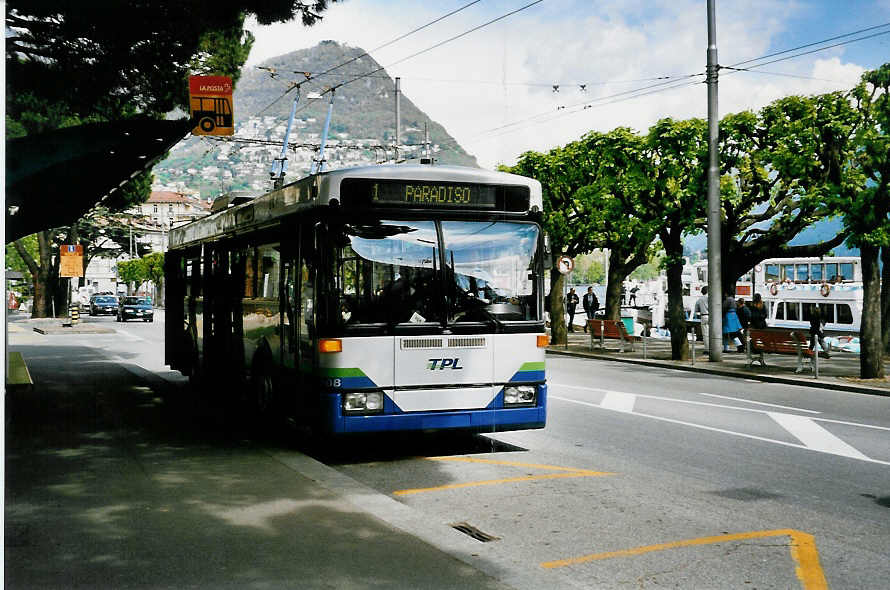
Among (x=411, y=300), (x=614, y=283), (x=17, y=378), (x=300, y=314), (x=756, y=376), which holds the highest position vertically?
(x=614, y=283)

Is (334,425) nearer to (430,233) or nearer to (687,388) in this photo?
(430,233)

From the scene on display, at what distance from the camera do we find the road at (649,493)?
5.52 meters

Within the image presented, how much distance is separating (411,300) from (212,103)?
26.8 feet

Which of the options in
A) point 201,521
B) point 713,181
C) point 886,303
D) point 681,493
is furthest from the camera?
point 886,303

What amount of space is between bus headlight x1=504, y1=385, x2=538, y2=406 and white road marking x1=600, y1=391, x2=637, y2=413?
414cm

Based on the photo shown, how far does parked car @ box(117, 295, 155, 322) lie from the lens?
53.8 m

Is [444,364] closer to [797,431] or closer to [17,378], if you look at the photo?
[797,431]

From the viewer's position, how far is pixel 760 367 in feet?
67.8

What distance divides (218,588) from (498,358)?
15.2 feet

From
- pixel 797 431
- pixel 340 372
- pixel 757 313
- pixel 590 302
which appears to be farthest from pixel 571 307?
pixel 340 372

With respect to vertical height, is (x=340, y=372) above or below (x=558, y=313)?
below

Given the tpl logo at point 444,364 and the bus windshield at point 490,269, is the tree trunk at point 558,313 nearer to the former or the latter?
the bus windshield at point 490,269

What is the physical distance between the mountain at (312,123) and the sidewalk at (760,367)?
810cm

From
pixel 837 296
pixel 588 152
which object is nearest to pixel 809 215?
pixel 588 152
